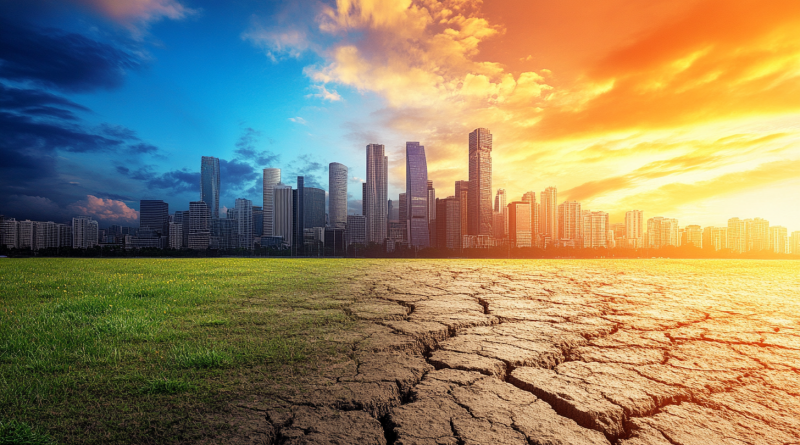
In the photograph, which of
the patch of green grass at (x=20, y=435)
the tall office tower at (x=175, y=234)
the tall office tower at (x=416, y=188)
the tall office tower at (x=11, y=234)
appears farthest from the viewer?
the tall office tower at (x=416, y=188)

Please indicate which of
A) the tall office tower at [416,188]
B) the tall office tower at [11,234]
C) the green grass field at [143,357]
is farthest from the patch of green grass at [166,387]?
the tall office tower at [416,188]

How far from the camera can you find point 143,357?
8.66 feet

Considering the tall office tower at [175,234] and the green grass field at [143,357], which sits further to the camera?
the tall office tower at [175,234]

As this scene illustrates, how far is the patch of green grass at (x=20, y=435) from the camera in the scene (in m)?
1.58

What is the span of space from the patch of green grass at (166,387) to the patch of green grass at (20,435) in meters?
0.49

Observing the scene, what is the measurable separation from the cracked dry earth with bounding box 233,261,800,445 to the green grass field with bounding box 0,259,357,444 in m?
0.37

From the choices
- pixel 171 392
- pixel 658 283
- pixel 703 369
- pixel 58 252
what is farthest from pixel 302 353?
pixel 58 252

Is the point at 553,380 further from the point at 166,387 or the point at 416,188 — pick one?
the point at 416,188

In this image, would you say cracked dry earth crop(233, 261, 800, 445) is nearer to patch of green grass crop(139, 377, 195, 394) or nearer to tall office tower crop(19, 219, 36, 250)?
patch of green grass crop(139, 377, 195, 394)

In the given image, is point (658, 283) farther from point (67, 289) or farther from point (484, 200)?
point (484, 200)

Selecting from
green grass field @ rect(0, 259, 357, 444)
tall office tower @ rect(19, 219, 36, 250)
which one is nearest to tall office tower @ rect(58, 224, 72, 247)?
tall office tower @ rect(19, 219, 36, 250)

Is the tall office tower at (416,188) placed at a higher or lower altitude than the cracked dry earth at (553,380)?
higher

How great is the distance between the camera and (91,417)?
180 cm

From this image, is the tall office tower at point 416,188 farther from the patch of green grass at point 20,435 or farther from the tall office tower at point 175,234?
the patch of green grass at point 20,435
